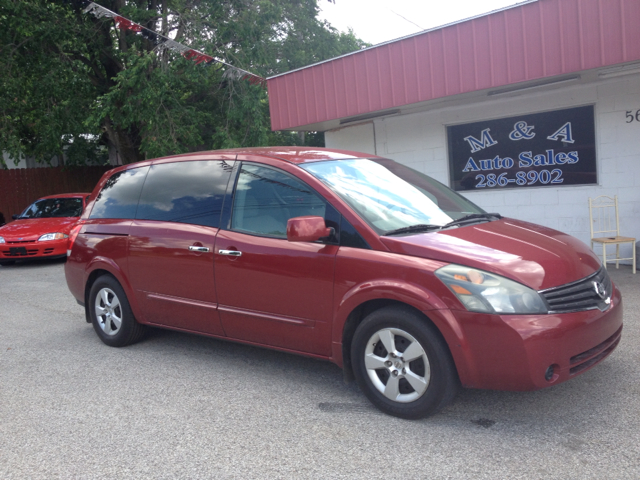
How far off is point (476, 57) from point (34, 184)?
54.5 feet

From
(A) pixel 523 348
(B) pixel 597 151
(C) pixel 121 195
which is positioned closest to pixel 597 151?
(B) pixel 597 151

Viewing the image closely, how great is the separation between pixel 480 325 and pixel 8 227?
12.3 meters

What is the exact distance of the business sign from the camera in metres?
8.54

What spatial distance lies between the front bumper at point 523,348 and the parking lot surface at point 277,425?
328 mm

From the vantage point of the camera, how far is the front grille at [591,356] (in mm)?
3428

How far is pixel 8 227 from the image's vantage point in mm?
12891

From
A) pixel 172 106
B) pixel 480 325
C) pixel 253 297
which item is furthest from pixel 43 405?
pixel 172 106

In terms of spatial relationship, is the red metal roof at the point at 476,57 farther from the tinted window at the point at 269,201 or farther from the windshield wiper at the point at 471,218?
the tinted window at the point at 269,201

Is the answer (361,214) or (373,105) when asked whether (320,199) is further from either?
(373,105)

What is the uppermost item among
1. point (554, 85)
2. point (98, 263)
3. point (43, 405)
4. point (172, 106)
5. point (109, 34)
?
point (109, 34)

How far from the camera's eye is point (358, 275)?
378cm

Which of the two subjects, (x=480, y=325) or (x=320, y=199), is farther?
(x=320, y=199)

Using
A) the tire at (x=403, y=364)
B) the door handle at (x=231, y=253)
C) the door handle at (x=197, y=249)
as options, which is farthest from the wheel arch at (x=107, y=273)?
the tire at (x=403, y=364)

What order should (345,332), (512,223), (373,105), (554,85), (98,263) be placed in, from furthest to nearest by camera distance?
(373,105), (554,85), (98,263), (512,223), (345,332)
